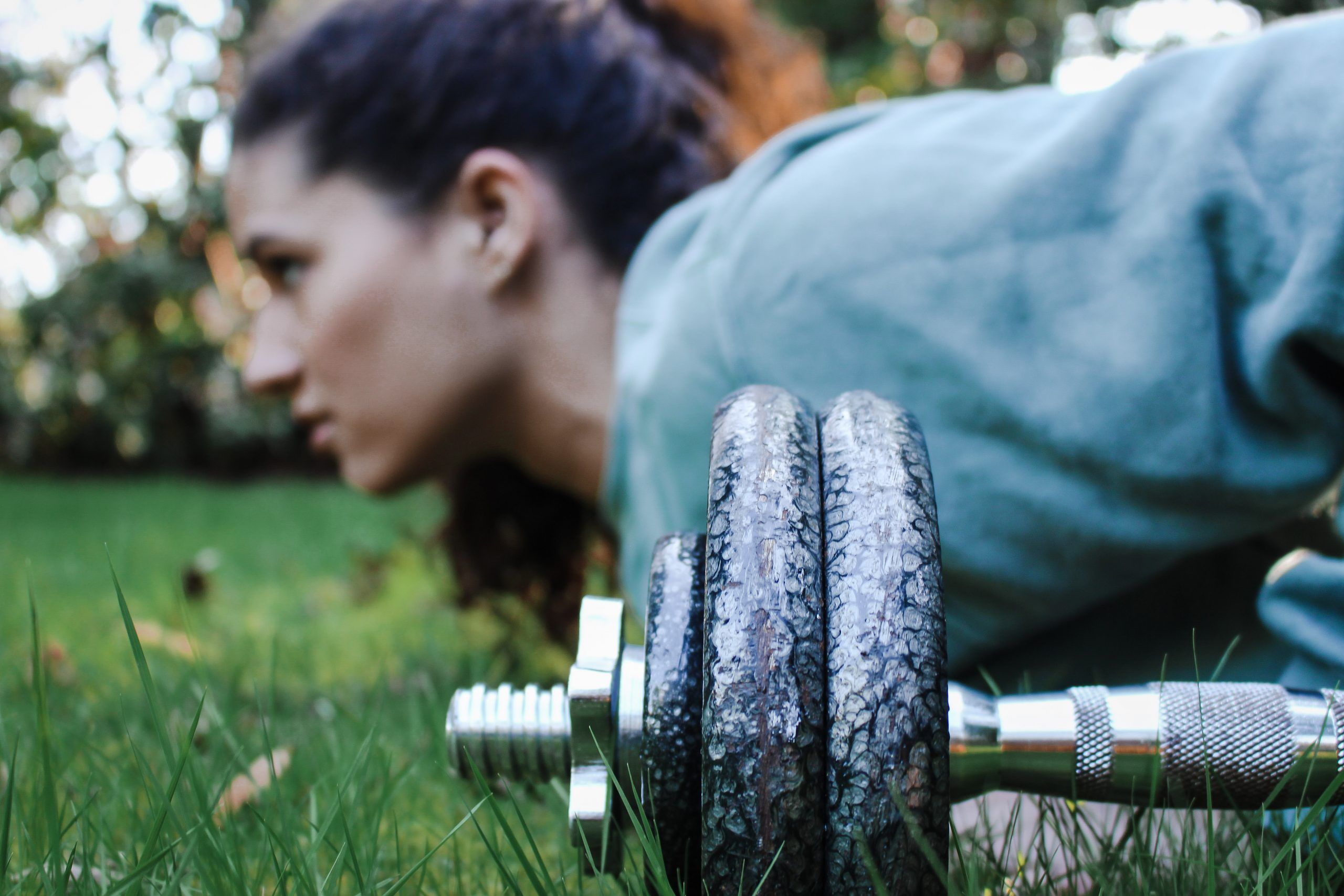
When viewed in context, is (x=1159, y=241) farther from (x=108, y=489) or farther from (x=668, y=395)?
(x=108, y=489)

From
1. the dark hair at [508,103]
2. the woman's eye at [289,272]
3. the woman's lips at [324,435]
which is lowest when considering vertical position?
the woman's lips at [324,435]

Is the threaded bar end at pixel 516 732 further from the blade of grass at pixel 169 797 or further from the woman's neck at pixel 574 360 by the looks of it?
the woman's neck at pixel 574 360

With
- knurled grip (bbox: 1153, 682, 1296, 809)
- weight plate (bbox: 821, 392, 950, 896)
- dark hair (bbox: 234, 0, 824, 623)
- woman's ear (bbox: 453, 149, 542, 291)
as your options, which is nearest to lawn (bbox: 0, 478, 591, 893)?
weight plate (bbox: 821, 392, 950, 896)

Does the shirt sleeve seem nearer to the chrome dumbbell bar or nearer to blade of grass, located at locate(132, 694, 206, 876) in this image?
the chrome dumbbell bar

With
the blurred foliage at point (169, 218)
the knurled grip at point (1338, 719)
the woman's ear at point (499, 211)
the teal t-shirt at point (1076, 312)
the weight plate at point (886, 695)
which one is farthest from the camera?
the blurred foliage at point (169, 218)

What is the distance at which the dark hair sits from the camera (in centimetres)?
169

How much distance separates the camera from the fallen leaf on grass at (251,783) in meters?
0.91

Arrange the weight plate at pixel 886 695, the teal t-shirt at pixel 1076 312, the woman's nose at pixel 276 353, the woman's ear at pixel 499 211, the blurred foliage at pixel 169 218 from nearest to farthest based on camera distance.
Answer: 1. the weight plate at pixel 886 695
2. the teal t-shirt at pixel 1076 312
3. the woman's ear at pixel 499 211
4. the woman's nose at pixel 276 353
5. the blurred foliage at pixel 169 218

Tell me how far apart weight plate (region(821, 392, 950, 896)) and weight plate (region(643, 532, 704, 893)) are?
10 cm

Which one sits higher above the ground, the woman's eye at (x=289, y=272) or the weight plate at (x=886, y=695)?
the woman's eye at (x=289, y=272)

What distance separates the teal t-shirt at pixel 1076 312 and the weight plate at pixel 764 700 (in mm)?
386

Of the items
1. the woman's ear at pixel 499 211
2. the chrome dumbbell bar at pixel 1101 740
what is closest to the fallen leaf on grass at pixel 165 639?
the woman's ear at pixel 499 211

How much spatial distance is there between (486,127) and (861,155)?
0.80 metres

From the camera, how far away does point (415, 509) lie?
5078 millimetres
